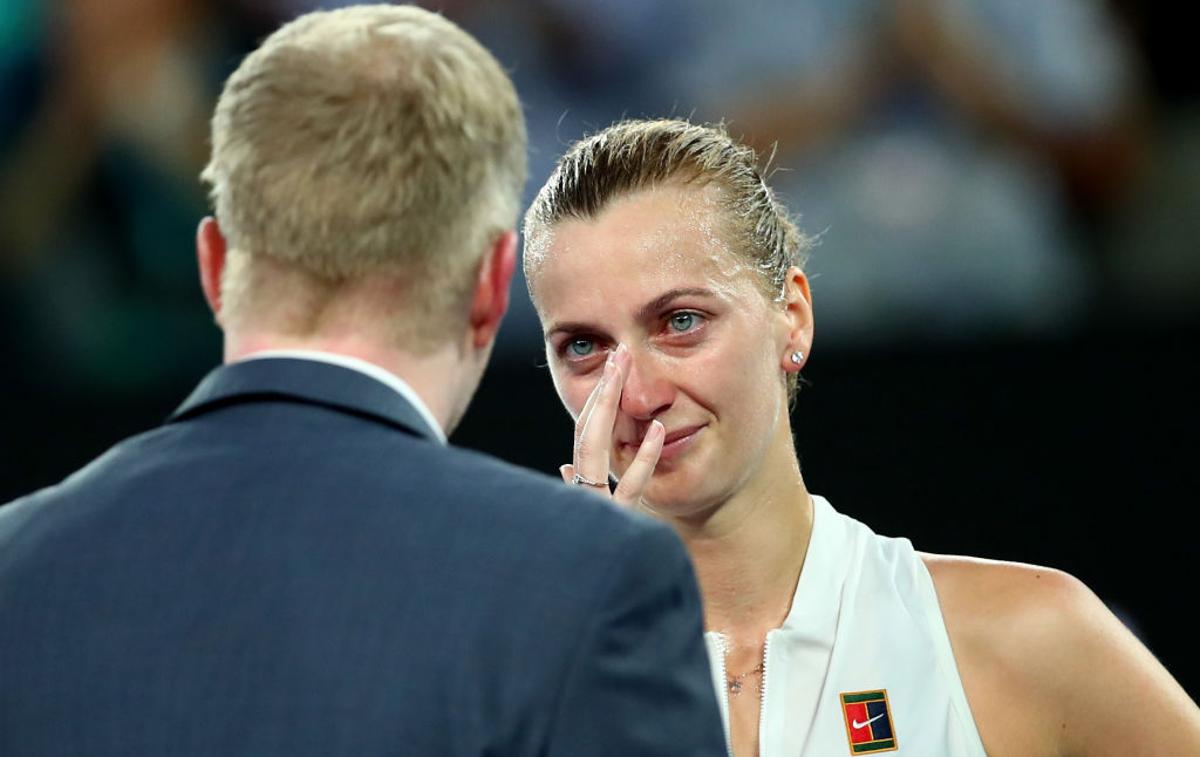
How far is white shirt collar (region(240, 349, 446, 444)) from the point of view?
50.0 inches

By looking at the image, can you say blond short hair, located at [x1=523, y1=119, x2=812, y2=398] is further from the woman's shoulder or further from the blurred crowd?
the blurred crowd

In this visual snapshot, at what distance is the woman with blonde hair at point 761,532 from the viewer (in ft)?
7.20

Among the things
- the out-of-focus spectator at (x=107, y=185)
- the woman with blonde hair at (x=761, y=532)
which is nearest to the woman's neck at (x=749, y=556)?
the woman with blonde hair at (x=761, y=532)

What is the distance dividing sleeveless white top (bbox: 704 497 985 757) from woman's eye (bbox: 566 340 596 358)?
0.44 metres

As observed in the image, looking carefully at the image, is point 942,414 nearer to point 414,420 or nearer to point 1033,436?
point 1033,436

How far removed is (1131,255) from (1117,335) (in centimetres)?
26

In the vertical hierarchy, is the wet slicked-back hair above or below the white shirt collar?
above

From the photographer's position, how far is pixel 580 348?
7.52 feet

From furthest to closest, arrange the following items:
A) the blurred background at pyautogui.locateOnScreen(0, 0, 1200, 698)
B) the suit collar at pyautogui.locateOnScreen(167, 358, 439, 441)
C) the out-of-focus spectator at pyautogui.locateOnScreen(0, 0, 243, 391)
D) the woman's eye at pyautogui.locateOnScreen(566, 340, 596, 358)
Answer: the out-of-focus spectator at pyautogui.locateOnScreen(0, 0, 243, 391) → the blurred background at pyautogui.locateOnScreen(0, 0, 1200, 698) → the woman's eye at pyautogui.locateOnScreen(566, 340, 596, 358) → the suit collar at pyautogui.locateOnScreen(167, 358, 439, 441)

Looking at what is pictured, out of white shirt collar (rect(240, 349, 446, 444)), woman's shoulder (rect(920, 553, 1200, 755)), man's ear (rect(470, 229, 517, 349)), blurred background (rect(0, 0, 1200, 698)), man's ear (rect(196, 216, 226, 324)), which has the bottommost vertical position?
woman's shoulder (rect(920, 553, 1200, 755))

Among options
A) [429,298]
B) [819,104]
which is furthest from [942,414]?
[429,298]

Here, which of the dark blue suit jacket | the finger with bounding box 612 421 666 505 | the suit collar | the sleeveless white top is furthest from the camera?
the sleeveless white top

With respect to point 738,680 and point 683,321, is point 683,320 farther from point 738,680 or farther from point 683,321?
point 738,680

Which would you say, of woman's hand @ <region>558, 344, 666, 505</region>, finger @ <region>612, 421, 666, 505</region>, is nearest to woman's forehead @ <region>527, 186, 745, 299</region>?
woman's hand @ <region>558, 344, 666, 505</region>
